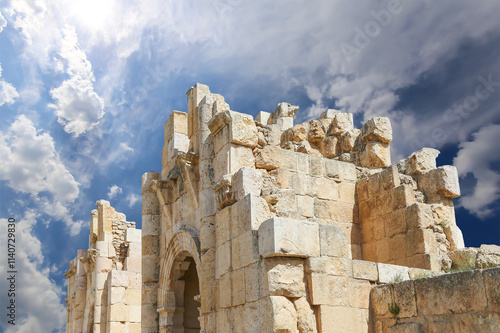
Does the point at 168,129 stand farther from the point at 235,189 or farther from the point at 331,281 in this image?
the point at 331,281

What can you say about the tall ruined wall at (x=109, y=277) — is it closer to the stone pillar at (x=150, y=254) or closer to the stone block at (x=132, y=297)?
the stone block at (x=132, y=297)

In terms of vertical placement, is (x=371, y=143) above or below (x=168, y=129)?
below

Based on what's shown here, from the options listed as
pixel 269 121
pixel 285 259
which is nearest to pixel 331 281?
pixel 285 259

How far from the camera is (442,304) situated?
5613 millimetres

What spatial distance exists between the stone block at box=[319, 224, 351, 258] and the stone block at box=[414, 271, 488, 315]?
3.66 ft

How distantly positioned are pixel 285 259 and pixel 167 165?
4976mm

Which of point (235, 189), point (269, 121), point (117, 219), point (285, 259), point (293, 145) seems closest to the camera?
point (285, 259)

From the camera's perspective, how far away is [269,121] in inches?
535

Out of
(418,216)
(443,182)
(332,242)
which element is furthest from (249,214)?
(443,182)

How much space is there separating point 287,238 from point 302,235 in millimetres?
257

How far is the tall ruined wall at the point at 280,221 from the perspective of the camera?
21.0 feet

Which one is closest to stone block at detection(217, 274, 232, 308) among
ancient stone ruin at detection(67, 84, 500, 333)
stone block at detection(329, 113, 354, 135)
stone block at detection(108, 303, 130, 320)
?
ancient stone ruin at detection(67, 84, 500, 333)

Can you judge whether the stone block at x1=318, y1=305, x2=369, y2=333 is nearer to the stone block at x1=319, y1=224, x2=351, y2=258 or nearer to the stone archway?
the stone block at x1=319, y1=224, x2=351, y2=258

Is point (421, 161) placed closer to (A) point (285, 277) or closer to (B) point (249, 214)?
(B) point (249, 214)
